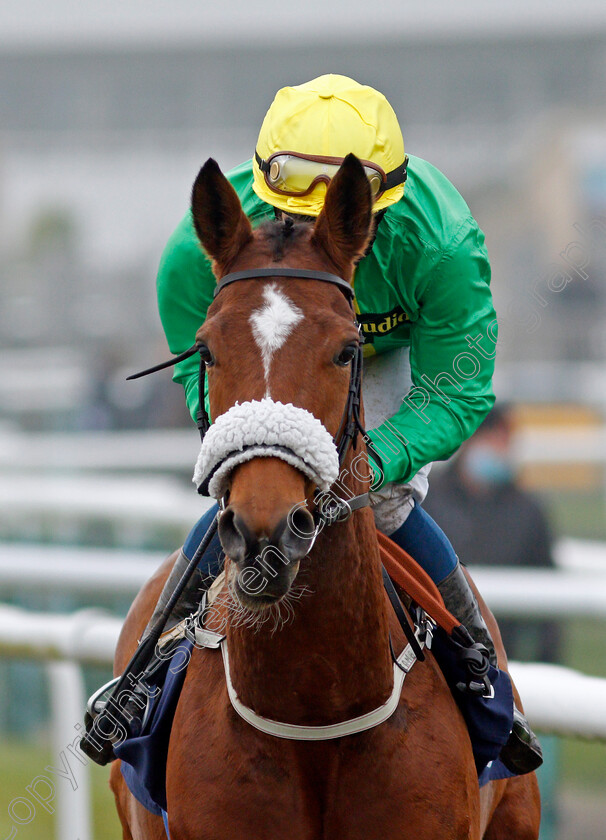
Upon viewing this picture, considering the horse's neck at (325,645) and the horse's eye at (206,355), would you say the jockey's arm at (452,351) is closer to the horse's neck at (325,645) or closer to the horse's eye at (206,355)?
the horse's neck at (325,645)

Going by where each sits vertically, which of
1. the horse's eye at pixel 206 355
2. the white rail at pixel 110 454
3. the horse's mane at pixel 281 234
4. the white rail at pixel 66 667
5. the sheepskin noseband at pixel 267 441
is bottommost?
the white rail at pixel 110 454

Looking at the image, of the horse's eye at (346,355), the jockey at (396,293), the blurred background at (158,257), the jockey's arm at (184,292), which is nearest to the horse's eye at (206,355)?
the horse's eye at (346,355)

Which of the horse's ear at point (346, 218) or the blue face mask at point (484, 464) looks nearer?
the horse's ear at point (346, 218)

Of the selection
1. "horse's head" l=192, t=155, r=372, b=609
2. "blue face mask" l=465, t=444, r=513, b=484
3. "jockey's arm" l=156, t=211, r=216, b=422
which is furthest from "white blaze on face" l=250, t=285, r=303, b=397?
"blue face mask" l=465, t=444, r=513, b=484

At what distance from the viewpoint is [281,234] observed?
2.85 meters

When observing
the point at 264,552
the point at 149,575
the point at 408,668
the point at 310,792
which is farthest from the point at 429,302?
the point at 149,575

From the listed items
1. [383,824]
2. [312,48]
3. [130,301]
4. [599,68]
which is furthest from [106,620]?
[312,48]

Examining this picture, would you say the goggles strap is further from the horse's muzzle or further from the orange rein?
the horse's muzzle

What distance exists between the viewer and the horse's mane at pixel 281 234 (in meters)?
2.81

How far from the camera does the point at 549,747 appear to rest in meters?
4.76

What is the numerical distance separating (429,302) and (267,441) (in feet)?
3.35

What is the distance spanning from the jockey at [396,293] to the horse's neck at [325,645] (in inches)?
10.1

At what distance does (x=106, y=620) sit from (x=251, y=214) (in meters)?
1.91

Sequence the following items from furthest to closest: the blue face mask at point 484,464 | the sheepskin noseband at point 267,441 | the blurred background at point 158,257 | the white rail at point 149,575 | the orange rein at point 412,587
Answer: the blue face mask at point 484,464
the blurred background at point 158,257
the white rail at point 149,575
the orange rein at point 412,587
the sheepskin noseband at point 267,441
